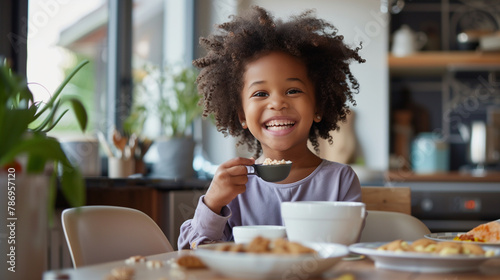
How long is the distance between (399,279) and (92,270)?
0.38 meters

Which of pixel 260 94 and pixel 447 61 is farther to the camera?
pixel 447 61

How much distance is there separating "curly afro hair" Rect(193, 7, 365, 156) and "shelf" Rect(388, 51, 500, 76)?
203cm

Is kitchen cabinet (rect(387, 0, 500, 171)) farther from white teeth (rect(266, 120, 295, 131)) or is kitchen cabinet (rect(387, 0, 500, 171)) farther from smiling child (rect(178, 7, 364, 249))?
white teeth (rect(266, 120, 295, 131))

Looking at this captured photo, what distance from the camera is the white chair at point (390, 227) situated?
1.36 metres

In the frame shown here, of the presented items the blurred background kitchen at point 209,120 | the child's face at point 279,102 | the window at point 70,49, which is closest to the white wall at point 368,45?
the blurred background kitchen at point 209,120

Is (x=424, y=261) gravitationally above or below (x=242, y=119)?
below

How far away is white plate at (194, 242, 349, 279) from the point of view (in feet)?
2.13

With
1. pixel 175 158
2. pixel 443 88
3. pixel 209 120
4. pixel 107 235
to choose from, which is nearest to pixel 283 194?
pixel 107 235

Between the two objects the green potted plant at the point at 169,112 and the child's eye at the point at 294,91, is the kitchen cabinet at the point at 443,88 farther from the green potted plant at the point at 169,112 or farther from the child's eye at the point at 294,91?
the child's eye at the point at 294,91

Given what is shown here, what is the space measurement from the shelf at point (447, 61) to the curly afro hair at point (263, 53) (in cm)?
203

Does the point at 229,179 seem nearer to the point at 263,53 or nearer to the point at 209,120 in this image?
the point at 263,53

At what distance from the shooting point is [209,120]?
10.7 feet

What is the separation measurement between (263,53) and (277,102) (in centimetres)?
16

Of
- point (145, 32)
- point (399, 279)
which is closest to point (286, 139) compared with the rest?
point (399, 279)
